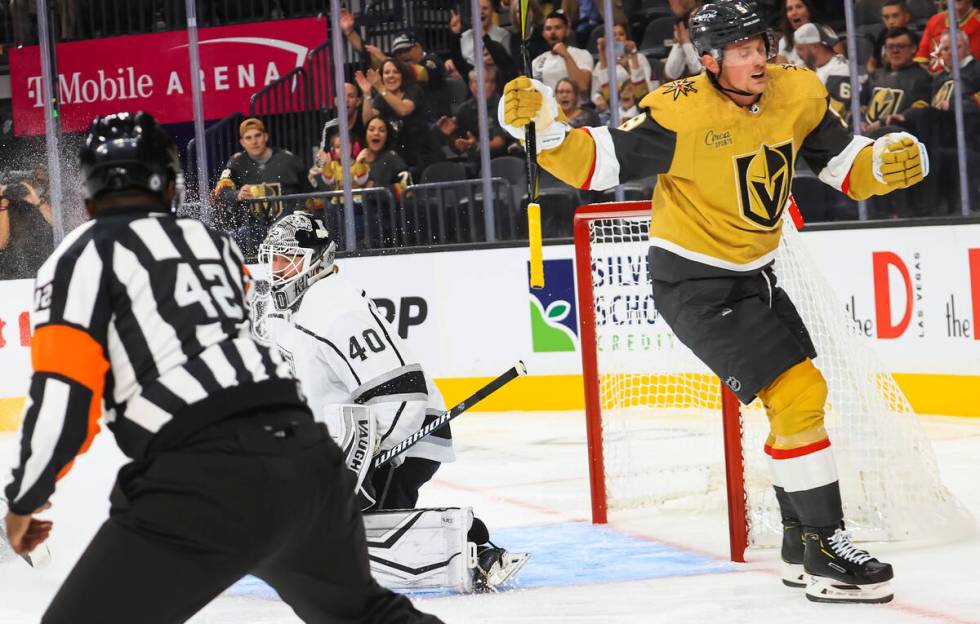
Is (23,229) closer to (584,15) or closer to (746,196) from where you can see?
(584,15)

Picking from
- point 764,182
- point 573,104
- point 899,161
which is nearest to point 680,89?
point 764,182

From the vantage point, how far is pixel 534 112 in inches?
133

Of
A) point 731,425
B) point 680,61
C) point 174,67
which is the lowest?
point 731,425

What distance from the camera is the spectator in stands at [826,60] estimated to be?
7125 millimetres

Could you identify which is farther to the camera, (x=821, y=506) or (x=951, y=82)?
(x=951, y=82)

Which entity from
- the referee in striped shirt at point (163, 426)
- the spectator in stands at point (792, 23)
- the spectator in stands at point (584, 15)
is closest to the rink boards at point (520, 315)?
the spectator in stands at point (792, 23)

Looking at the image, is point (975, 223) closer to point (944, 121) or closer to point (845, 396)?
point (944, 121)

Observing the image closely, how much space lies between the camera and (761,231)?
3.53m

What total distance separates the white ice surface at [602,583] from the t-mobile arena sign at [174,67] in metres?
4.59

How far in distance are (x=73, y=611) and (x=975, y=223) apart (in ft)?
16.2

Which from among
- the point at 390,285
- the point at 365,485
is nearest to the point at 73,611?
the point at 365,485

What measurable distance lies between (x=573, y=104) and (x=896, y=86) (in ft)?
5.43

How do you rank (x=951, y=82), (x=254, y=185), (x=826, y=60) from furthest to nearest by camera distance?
(x=254, y=185)
(x=826, y=60)
(x=951, y=82)

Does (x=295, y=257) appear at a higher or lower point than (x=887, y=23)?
lower
